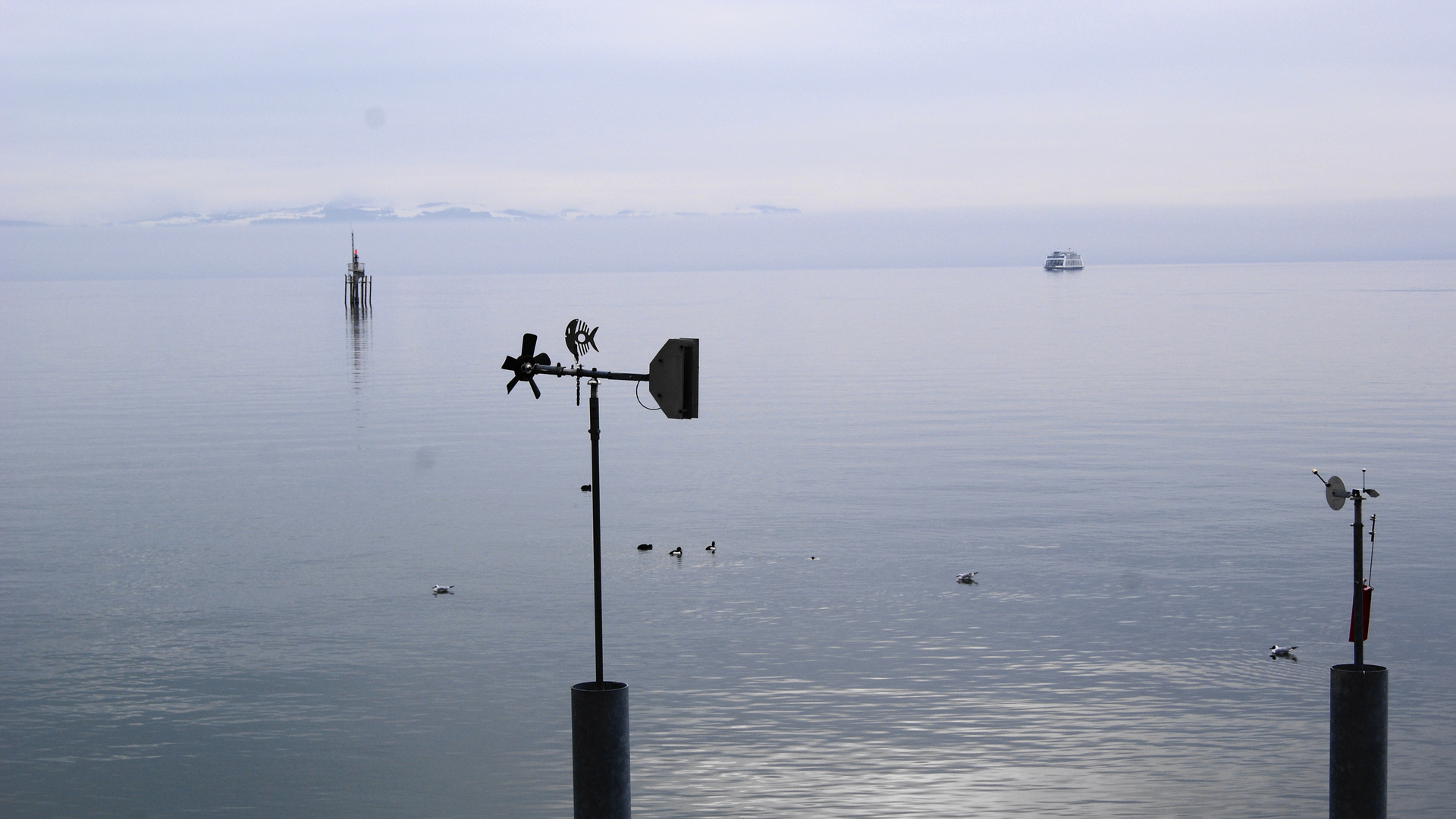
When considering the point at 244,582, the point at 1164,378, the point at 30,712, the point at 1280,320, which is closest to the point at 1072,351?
the point at 1164,378

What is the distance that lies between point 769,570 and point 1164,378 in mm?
56943

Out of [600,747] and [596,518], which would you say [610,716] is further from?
[596,518]

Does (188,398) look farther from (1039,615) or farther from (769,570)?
(1039,615)

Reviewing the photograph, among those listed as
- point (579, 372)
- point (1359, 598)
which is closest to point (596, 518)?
point (579, 372)

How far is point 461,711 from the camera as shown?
75.7ft

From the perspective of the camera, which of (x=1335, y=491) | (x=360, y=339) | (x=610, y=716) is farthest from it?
(x=360, y=339)

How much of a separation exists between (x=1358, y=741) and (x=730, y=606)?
16.1m

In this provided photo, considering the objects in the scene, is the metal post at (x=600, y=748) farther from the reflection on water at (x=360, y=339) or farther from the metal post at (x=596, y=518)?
the reflection on water at (x=360, y=339)

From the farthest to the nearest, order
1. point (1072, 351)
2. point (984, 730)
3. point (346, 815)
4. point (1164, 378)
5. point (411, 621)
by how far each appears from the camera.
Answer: point (1072, 351) → point (1164, 378) → point (411, 621) → point (984, 730) → point (346, 815)

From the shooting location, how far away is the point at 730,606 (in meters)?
29.8

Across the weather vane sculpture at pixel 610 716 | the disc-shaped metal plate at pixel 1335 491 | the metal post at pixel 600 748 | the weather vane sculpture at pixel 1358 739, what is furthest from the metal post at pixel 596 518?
the disc-shaped metal plate at pixel 1335 491

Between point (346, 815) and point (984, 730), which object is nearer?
point (346, 815)

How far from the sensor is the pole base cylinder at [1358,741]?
14922 millimetres

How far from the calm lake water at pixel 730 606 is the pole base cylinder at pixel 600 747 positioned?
511cm
